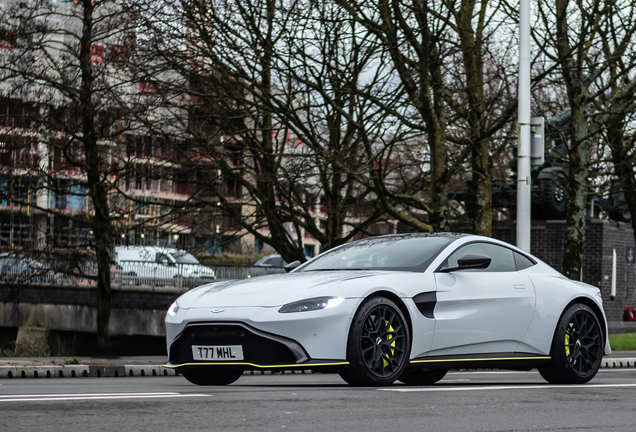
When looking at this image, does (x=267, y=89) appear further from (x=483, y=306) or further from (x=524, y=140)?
(x=483, y=306)

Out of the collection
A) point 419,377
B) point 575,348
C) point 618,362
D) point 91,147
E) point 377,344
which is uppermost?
point 91,147

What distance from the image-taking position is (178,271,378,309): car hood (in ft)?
25.2

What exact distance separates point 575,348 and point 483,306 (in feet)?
4.22

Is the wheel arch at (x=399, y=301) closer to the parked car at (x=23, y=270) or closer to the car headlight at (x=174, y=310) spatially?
the car headlight at (x=174, y=310)

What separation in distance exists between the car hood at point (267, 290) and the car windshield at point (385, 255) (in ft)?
1.25

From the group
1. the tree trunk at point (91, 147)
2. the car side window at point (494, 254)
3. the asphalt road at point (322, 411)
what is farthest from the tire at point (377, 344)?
the tree trunk at point (91, 147)

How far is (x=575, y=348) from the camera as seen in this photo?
9.44 meters

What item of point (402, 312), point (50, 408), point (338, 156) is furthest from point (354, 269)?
point (338, 156)

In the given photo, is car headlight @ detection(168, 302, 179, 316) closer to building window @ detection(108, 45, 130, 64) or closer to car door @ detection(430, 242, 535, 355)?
car door @ detection(430, 242, 535, 355)

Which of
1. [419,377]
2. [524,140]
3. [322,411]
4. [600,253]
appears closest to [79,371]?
[419,377]

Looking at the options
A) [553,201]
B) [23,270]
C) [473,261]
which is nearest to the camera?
[473,261]

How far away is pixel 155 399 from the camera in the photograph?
629cm

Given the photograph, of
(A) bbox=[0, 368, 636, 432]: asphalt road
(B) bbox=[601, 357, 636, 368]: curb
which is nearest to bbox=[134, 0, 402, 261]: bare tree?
(B) bbox=[601, 357, 636, 368]: curb

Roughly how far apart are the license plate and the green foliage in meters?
15.1
